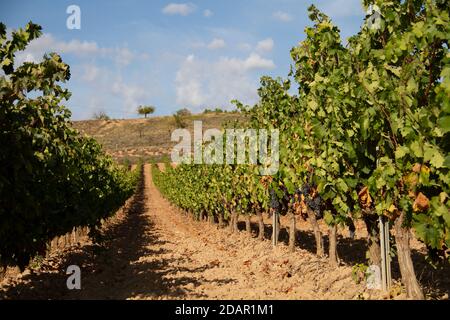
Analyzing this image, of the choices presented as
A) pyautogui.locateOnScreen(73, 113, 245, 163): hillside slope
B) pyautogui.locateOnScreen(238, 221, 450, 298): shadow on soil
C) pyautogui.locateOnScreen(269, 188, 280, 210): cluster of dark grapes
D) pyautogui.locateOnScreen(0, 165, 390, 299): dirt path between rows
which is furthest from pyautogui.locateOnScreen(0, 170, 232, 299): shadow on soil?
pyautogui.locateOnScreen(73, 113, 245, 163): hillside slope

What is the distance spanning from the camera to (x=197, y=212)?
24391 millimetres

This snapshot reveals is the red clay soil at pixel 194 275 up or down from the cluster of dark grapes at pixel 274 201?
down

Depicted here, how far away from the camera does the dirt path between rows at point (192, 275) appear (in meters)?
7.58

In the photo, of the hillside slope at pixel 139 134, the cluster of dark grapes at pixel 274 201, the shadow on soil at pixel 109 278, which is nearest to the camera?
the shadow on soil at pixel 109 278

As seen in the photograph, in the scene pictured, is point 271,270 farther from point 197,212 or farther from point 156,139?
point 156,139

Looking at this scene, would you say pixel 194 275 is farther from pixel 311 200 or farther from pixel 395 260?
pixel 395 260

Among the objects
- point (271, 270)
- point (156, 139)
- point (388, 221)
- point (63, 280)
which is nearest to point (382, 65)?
point (388, 221)

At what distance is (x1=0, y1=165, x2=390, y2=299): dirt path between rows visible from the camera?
7.58m

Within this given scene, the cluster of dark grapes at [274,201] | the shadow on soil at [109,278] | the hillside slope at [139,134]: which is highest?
the hillside slope at [139,134]

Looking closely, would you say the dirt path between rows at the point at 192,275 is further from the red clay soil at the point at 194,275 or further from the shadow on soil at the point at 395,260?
the shadow on soil at the point at 395,260

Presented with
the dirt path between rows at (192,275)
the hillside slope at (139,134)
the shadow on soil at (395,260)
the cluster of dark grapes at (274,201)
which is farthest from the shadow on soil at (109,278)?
the hillside slope at (139,134)

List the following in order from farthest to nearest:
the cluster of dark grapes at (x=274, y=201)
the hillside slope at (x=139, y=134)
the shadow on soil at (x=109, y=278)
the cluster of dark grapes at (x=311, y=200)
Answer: the hillside slope at (x=139, y=134), the cluster of dark grapes at (x=274, y=201), the cluster of dark grapes at (x=311, y=200), the shadow on soil at (x=109, y=278)

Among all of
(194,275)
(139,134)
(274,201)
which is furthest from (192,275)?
(139,134)
